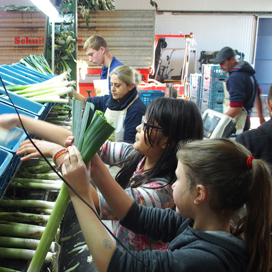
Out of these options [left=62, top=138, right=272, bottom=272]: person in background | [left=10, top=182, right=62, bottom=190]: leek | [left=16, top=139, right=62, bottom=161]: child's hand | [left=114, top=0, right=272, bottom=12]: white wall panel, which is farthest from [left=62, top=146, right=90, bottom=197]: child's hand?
[left=114, top=0, right=272, bottom=12]: white wall panel

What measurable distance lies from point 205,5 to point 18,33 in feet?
38.1

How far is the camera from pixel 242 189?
99cm

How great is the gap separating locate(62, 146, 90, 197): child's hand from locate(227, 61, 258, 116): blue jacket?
359cm

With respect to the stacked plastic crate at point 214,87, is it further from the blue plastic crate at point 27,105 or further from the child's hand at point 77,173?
the child's hand at point 77,173

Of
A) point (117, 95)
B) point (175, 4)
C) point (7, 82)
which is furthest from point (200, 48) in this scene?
point (7, 82)

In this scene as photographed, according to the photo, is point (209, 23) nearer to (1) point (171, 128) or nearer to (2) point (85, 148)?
(1) point (171, 128)

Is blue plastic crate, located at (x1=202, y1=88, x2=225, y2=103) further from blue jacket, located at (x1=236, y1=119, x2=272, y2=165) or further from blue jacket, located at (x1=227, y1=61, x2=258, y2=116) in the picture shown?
blue jacket, located at (x1=236, y1=119, x2=272, y2=165)

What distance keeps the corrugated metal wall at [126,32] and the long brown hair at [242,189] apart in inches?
238

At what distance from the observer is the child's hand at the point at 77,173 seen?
0.96 m


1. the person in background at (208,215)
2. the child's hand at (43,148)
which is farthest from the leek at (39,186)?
the person in background at (208,215)

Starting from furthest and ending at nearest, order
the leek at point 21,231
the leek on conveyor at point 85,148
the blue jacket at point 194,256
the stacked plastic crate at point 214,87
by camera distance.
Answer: the stacked plastic crate at point 214,87, the leek at point 21,231, the leek on conveyor at point 85,148, the blue jacket at point 194,256

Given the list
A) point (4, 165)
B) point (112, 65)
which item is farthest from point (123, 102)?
point (4, 165)

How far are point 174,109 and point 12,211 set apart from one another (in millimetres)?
1073

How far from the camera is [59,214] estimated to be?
108 cm
